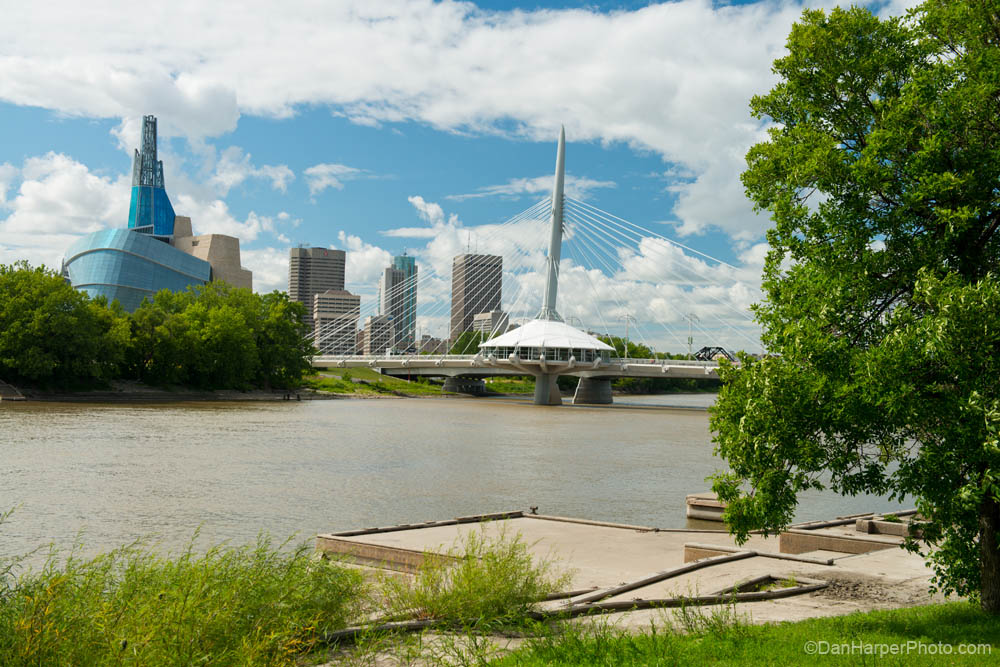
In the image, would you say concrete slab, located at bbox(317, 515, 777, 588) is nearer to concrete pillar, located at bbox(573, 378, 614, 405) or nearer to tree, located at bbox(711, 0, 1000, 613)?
tree, located at bbox(711, 0, 1000, 613)

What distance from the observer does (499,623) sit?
895 cm

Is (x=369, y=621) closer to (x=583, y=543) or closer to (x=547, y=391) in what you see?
(x=583, y=543)

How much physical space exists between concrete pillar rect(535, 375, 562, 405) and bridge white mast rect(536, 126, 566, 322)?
737 centimetres

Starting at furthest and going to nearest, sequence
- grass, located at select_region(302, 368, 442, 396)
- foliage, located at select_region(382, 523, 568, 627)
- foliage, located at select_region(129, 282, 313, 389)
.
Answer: grass, located at select_region(302, 368, 442, 396) → foliage, located at select_region(129, 282, 313, 389) → foliage, located at select_region(382, 523, 568, 627)

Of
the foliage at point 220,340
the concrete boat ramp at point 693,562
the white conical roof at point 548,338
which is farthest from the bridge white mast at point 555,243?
the concrete boat ramp at point 693,562

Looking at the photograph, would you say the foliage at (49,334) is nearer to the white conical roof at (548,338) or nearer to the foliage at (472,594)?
the white conical roof at (548,338)

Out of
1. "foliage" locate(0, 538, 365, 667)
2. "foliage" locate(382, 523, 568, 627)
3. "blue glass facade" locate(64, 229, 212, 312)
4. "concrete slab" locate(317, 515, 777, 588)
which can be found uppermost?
"blue glass facade" locate(64, 229, 212, 312)

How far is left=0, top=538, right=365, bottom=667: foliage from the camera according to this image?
673 centimetres

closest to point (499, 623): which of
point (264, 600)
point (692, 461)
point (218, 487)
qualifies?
point (264, 600)

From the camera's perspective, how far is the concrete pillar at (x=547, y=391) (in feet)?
334

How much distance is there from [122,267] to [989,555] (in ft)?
589

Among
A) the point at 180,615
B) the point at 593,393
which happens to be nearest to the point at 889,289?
the point at 180,615

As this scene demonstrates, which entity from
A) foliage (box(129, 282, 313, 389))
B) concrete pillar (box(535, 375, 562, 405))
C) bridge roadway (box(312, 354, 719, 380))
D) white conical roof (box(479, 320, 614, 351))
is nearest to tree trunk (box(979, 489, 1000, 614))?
bridge roadway (box(312, 354, 719, 380))

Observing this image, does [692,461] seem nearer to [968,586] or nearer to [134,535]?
[134,535]
